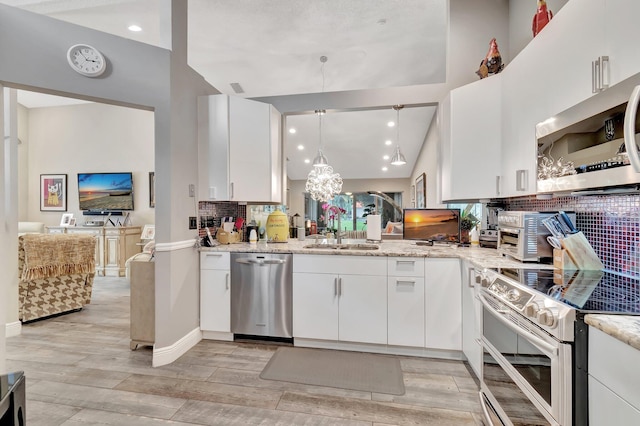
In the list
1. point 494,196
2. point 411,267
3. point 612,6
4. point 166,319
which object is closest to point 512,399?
point 411,267

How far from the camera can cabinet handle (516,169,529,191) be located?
1984mm

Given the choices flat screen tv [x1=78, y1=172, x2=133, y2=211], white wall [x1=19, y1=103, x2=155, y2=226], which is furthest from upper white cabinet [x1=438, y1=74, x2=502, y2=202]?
flat screen tv [x1=78, y1=172, x2=133, y2=211]

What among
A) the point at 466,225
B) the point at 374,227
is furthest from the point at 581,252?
the point at 466,225

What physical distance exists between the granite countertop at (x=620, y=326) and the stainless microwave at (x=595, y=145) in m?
0.51

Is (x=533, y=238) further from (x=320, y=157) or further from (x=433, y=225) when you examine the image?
(x=320, y=157)

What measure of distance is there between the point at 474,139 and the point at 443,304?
1.42 m

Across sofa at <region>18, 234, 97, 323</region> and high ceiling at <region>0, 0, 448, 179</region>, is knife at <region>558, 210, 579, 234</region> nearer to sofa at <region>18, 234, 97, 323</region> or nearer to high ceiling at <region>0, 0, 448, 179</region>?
high ceiling at <region>0, 0, 448, 179</region>

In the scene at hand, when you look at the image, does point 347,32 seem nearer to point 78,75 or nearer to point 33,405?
point 78,75

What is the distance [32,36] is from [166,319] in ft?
7.38

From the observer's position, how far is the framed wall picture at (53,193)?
6.51 metres

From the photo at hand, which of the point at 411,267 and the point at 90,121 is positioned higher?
the point at 90,121

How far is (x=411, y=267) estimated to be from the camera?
97.2 inches

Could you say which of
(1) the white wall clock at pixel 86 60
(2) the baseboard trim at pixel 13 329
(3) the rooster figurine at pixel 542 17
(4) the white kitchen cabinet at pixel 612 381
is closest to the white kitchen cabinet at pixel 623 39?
(3) the rooster figurine at pixel 542 17

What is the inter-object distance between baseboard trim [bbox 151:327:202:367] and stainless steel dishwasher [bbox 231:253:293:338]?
14.4 inches
